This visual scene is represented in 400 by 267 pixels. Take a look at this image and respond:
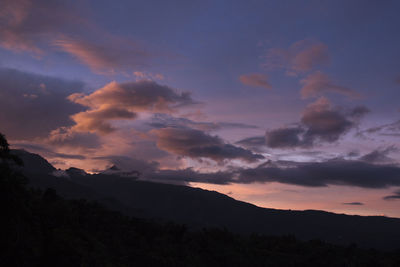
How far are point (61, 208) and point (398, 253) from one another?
82339 mm

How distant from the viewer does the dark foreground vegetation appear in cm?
2509

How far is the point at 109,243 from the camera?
62969 millimetres

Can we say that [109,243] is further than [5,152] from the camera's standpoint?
Yes

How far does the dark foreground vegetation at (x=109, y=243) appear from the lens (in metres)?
25.1

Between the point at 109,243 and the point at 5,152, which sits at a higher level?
the point at 5,152

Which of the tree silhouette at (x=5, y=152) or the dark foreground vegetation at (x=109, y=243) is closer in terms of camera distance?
the tree silhouette at (x=5, y=152)

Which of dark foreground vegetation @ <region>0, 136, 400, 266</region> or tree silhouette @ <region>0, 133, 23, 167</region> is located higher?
tree silhouette @ <region>0, 133, 23, 167</region>

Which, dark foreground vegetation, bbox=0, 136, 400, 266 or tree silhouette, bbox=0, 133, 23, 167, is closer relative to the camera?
tree silhouette, bbox=0, 133, 23, 167

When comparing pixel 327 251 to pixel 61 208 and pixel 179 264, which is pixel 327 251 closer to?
pixel 179 264

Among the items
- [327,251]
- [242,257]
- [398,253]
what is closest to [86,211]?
[242,257]

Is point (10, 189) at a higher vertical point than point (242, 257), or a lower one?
higher

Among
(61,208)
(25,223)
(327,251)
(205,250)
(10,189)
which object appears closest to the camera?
(10,189)

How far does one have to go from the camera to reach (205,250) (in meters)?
75.9

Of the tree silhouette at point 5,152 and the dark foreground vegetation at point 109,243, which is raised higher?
the tree silhouette at point 5,152
